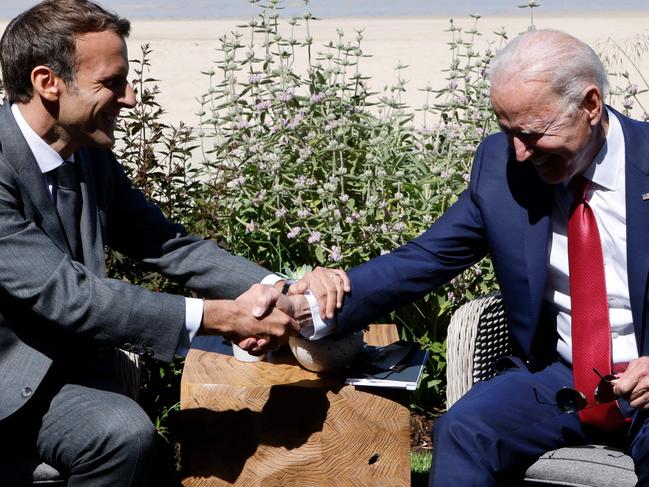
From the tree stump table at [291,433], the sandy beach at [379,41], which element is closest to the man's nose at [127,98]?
the tree stump table at [291,433]

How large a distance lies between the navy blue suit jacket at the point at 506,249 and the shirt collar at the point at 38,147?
3.54 ft

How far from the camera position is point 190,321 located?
336 centimetres

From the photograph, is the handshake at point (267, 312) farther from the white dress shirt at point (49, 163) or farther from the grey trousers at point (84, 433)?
the grey trousers at point (84, 433)

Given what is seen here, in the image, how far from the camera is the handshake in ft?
11.3

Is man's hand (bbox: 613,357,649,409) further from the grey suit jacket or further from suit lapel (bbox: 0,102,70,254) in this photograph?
suit lapel (bbox: 0,102,70,254)

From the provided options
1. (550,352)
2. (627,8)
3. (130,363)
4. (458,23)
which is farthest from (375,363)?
(627,8)

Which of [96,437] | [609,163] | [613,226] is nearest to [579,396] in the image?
[613,226]

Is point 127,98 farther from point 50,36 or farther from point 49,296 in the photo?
point 49,296

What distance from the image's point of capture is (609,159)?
3.46 metres

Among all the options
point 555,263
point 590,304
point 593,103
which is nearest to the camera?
point 593,103

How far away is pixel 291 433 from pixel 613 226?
1245 millimetres

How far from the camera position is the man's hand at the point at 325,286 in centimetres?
366

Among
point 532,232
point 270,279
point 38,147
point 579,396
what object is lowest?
point 579,396

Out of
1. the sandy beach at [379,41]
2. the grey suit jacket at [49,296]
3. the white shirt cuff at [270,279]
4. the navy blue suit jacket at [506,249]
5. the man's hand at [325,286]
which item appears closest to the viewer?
the grey suit jacket at [49,296]
